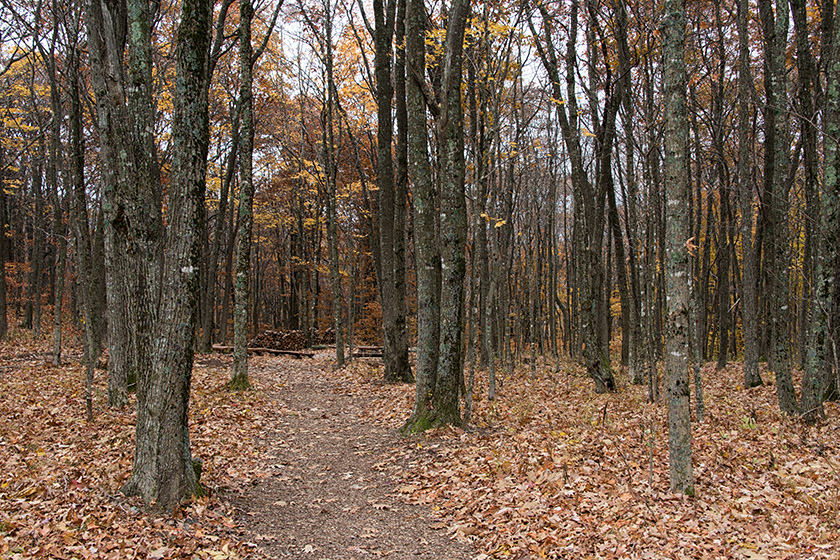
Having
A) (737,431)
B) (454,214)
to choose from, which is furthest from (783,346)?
(454,214)

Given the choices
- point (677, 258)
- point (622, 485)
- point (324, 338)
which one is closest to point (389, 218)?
point (677, 258)

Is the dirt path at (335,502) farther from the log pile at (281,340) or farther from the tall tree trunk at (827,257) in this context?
the log pile at (281,340)

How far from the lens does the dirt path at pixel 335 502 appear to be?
187 inches

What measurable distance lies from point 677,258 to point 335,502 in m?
4.63

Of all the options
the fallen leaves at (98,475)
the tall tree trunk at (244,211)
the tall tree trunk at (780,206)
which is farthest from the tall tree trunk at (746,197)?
the fallen leaves at (98,475)

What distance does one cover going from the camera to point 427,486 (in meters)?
6.14

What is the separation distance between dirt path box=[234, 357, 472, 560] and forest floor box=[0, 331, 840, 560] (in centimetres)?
2

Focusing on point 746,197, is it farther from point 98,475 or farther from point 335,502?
point 98,475

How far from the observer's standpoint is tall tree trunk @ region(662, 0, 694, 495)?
5.11 meters

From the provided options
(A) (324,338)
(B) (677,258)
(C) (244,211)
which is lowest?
(A) (324,338)

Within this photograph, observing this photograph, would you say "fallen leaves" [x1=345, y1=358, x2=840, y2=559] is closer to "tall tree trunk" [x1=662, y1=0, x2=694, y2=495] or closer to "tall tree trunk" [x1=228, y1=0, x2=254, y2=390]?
"tall tree trunk" [x1=662, y1=0, x2=694, y2=495]

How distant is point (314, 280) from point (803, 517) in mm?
20818

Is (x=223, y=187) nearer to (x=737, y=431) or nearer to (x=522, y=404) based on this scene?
(x=522, y=404)

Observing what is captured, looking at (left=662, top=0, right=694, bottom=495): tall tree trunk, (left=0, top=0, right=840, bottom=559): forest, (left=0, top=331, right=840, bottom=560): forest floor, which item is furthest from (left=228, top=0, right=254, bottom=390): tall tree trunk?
(left=662, top=0, right=694, bottom=495): tall tree trunk
